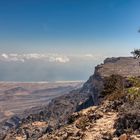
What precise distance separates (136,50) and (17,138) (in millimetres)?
101416

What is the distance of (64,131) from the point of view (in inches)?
1342

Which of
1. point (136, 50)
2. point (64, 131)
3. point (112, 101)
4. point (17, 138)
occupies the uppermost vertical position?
point (136, 50)

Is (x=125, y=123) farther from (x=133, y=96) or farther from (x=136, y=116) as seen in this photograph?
(x=133, y=96)

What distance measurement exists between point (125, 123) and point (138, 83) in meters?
17.9

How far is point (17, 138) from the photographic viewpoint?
144 m

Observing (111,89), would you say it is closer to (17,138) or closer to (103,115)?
(103,115)

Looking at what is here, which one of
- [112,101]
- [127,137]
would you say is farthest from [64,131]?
[127,137]

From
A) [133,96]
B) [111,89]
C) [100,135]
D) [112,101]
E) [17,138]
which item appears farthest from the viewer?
[17,138]

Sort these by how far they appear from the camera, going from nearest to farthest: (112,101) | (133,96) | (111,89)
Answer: (133,96) → (112,101) → (111,89)

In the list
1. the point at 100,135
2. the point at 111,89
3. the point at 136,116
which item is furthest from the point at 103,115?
the point at 111,89

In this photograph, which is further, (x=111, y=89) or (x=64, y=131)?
(x=111, y=89)

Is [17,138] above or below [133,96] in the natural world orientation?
below

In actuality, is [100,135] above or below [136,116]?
below

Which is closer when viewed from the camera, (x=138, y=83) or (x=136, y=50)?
(x=138, y=83)
